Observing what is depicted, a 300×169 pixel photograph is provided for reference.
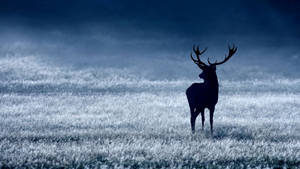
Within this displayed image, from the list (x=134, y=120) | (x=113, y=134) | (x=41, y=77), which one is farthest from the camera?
(x=41, y=77)

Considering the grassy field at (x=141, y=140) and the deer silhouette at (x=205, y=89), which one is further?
the deer silhouette at (x=205, y=89)

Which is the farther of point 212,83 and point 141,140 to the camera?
point 212,83

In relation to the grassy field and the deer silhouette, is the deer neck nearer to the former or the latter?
the deer silhouette

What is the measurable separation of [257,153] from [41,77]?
138 ft

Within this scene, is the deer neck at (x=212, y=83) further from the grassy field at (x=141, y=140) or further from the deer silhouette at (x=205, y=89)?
the grassy field at (x=141, y=140)

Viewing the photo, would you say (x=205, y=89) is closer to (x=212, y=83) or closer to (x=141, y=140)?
(x=212, y=83)

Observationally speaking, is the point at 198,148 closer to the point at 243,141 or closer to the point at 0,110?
the point at 243,141

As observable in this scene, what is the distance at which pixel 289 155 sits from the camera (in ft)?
31.6

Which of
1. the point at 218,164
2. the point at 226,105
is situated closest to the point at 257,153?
the point at 218,164

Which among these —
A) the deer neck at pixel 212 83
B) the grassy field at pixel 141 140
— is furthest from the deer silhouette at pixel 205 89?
the grassy field at pixel 141 140

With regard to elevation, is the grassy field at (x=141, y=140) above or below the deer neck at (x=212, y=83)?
below

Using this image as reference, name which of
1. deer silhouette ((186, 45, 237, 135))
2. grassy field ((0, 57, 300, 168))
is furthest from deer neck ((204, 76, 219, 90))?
grassy field ((0, 57, 300, 168))

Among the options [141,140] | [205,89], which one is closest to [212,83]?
[205,89]

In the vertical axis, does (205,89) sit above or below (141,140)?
above
